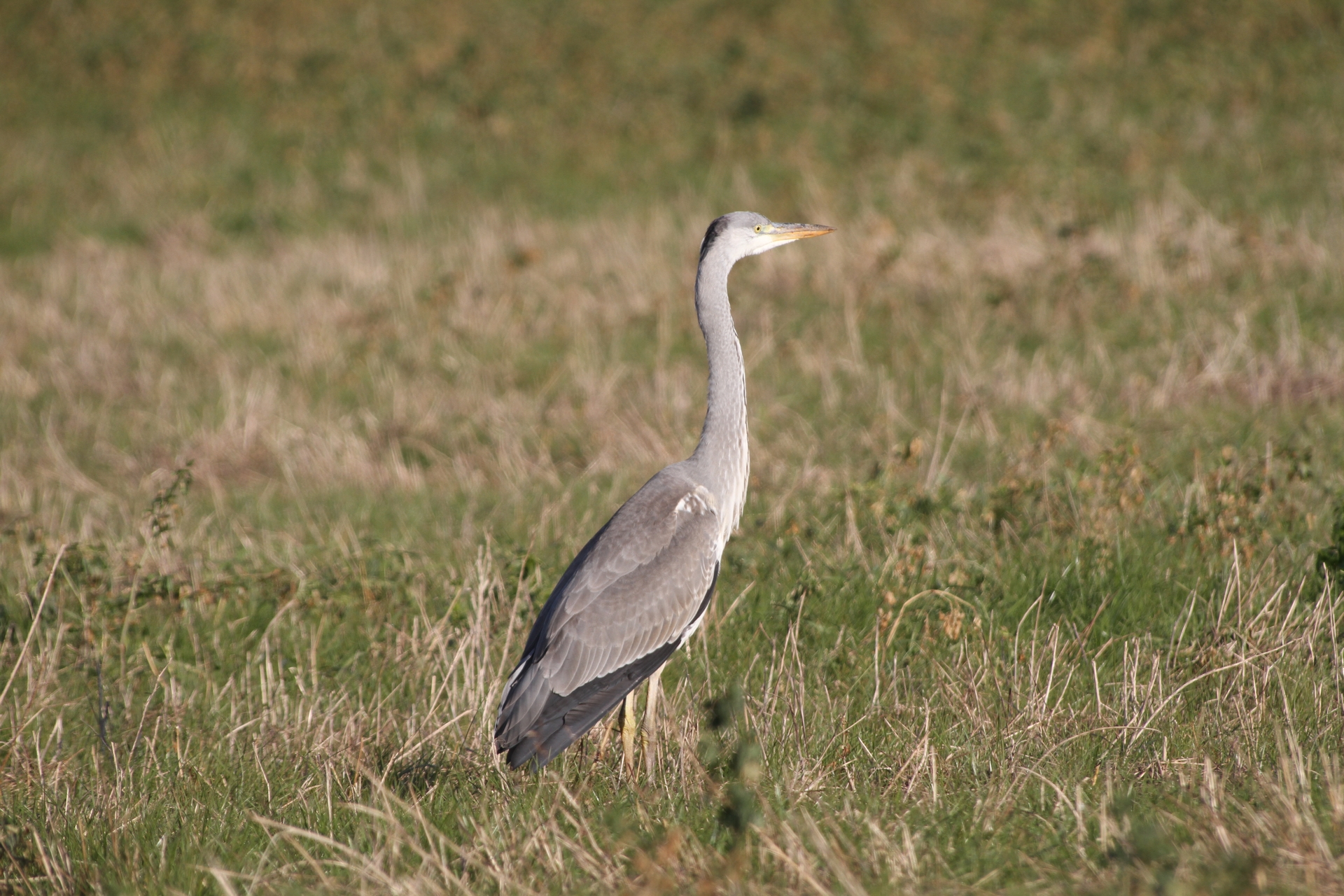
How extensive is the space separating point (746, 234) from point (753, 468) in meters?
2.47

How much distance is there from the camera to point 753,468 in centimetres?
731

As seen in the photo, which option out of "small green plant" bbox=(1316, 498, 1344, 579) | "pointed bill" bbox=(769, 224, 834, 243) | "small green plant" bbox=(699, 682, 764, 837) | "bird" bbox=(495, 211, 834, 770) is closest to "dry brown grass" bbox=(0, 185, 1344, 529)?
"pointed bill" bbox=(769, 224, 834, 243)

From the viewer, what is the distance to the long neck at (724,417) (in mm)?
4816

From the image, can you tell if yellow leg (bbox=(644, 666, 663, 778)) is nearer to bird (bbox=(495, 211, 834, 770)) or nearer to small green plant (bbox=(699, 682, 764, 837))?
bird (bbox=(495, 211, 834, 770))

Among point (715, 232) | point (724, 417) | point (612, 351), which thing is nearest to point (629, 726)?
point (724, 417)

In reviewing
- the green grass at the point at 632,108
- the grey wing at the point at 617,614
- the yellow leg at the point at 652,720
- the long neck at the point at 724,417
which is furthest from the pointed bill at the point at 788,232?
the green grass at the point at 632,108

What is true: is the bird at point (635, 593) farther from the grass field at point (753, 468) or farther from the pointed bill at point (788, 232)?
the pointed bill at point (788, 232)

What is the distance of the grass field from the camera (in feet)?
11.8

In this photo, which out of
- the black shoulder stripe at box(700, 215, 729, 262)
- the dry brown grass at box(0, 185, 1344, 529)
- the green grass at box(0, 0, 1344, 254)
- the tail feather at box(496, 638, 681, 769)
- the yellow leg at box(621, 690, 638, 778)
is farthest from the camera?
the green grass at box(0, 0, 1344, 254)

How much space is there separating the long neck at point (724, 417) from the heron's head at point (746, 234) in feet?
0.53

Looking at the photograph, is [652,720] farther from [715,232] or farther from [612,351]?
[612,351]

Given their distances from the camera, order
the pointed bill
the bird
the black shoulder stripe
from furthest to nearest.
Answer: the pointed bill, the black shoulder stripe, the bird

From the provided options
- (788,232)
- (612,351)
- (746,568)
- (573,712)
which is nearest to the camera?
(573,712)

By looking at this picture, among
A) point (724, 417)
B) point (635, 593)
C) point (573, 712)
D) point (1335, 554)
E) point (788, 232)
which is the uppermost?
point (788, 232)
